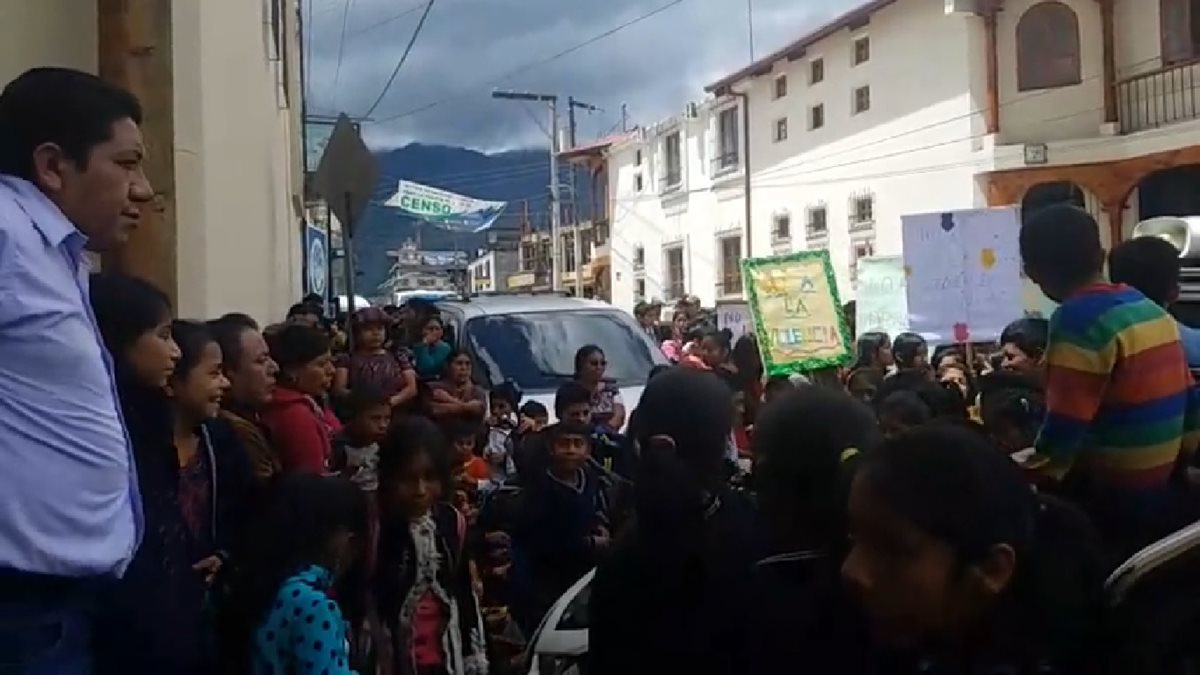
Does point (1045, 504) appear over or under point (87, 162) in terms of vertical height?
under

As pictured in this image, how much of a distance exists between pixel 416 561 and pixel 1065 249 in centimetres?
221

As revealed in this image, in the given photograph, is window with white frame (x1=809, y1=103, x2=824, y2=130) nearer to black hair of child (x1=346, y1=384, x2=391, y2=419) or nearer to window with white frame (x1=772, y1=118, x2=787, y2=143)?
window with white frame (x1=772, y1=118, x2=787, y2=143)

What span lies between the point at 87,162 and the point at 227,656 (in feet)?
4.24

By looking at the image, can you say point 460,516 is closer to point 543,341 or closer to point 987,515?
point 987,515

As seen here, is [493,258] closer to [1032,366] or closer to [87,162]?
[1032,366]

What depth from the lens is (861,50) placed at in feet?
94.2

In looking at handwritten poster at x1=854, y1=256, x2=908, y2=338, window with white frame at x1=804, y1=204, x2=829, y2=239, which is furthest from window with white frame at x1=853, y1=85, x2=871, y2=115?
handwritten poster at x1=854, y1=256, x2=908, y2=338

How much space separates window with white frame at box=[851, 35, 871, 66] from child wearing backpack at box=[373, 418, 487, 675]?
2507 cm

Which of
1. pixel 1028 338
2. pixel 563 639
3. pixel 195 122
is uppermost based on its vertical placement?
pixel 195 122

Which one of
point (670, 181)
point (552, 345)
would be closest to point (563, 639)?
point (552, 345)

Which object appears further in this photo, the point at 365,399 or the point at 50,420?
the point at 365,399

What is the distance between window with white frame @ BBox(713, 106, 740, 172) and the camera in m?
34.1

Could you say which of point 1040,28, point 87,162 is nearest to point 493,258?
point 1040,28

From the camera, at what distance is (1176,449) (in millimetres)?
3840
